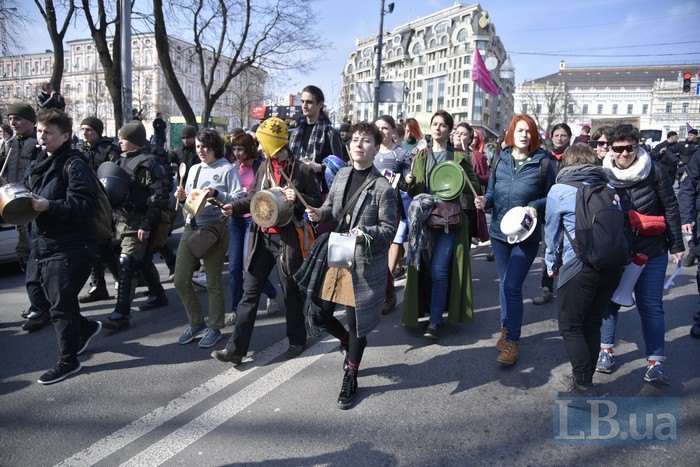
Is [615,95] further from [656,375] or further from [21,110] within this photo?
[21,110]

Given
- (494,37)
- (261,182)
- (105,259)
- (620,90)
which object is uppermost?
(494,37)

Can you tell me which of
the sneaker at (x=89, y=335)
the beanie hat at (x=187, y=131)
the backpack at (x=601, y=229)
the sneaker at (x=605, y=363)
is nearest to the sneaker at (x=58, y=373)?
the sneaker at (x=89, y=335)

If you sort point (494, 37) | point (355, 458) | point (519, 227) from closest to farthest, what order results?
point (355, 458)
point (519, 227)
point (494, 37)

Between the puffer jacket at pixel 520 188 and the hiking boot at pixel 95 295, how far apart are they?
176 inches

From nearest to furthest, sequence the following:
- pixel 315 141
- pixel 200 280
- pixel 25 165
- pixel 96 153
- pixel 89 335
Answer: pixel 89 335
pixel 315 141
pixel 25 165
pixel 96 153
pixel 200 280

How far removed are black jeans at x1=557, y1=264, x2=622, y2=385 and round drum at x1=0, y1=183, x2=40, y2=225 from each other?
3.82 m

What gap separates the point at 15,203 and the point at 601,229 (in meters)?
3.94

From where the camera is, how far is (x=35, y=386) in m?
3.54

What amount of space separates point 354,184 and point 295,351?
1.61m

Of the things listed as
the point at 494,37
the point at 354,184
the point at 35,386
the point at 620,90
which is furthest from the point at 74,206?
the point at 620,90

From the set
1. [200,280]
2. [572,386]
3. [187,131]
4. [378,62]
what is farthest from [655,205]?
[378,62]

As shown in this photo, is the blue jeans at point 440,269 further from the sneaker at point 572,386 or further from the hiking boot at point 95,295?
the hiking boot at point 95,295

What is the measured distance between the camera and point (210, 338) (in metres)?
4.32

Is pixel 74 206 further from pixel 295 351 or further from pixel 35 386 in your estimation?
pixel 295 351
